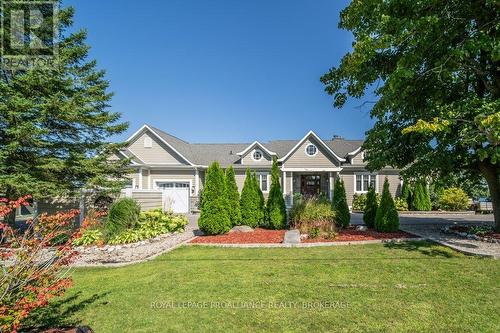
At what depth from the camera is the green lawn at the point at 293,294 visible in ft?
12.1

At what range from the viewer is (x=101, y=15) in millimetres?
10352

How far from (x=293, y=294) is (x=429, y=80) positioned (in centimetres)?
853

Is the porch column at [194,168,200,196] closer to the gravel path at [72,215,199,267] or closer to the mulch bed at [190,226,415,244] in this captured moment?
the mulch bed at [190,226,415,244]

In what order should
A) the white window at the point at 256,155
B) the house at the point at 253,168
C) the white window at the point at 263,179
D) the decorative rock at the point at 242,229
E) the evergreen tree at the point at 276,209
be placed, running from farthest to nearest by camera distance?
the white window at the point at 256,155 < the white window at the point at 263,179 < the house at the point at 253,168 < the evergreen tree at the point at 276,209 < the decorative rock at the point at 242,229

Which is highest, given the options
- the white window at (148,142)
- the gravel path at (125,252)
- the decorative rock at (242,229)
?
the white window at (148,142)

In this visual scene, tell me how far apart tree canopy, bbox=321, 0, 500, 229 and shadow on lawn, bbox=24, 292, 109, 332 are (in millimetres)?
7421

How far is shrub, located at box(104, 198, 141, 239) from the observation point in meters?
9.40

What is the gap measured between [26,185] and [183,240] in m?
5.30

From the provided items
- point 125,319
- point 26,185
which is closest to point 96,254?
point 26,185

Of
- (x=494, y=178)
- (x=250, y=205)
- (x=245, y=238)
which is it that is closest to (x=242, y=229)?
(x=250, y=205)

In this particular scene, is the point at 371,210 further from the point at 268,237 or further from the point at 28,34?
the point at 28,34

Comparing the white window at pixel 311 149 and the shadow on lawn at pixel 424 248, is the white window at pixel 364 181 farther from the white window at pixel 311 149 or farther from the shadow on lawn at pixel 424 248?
the shadow on lawn at pixel 424 248

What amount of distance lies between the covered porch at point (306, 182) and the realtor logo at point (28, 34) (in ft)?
52.0

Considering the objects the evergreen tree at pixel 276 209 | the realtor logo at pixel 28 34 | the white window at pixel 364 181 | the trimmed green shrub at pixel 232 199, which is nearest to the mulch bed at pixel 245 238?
the evergreen tree at pixel 276 209
